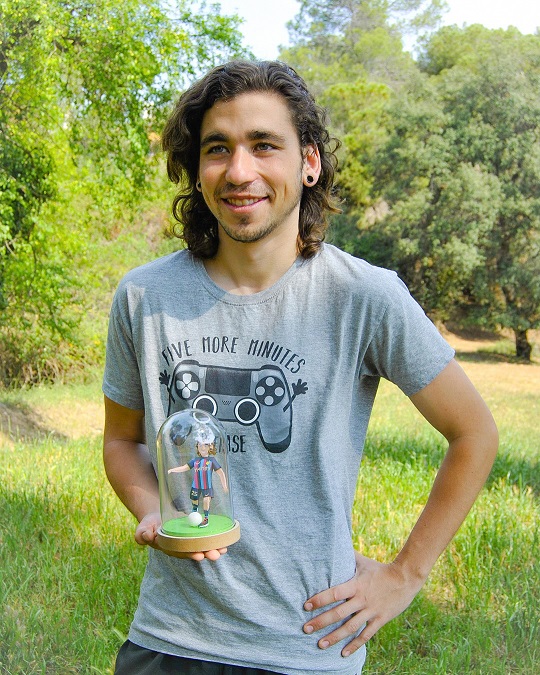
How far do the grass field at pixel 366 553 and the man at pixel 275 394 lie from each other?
203cm

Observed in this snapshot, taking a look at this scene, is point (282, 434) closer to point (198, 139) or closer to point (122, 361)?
point (122, 361)

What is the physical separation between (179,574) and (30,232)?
30.1 ft

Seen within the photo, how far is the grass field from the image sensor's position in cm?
383

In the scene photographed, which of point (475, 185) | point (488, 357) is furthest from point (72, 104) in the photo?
point (488, 357)

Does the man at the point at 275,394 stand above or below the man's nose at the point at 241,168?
below

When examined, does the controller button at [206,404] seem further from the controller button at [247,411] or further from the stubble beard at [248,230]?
the stubble beard at [248,230]

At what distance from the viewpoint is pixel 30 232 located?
1038 cm

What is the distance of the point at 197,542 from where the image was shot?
1.65 meters

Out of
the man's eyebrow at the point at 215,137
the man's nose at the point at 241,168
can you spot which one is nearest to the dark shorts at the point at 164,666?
the man's nose at the point at 241,168

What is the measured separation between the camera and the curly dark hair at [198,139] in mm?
2025

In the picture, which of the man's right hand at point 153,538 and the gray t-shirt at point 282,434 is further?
the gray t-shirt at point 282,434

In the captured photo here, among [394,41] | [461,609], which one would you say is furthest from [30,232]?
[394,41]

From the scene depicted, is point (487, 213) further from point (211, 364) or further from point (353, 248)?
point (211, 364)

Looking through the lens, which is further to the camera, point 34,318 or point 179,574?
point 34,318
